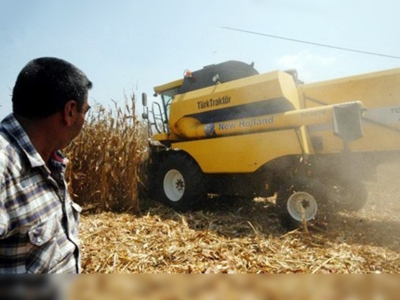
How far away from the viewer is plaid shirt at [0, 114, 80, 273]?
1.18 meters

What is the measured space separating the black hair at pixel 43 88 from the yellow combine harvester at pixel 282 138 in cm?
328

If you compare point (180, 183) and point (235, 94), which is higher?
point (235, 94)

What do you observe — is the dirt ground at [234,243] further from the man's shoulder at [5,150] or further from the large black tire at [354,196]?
the man's shoulder at [5,150]

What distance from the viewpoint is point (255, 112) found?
518 centimetres

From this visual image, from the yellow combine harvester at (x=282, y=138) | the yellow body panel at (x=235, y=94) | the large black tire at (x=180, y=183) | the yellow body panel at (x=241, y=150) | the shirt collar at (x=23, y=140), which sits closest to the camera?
the shirt collar at (x=23, y=140)

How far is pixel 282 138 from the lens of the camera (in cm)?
479

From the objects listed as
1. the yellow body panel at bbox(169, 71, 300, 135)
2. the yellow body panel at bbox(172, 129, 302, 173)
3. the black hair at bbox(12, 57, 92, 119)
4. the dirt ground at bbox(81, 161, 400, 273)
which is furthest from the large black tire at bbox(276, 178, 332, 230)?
the black hair at bbox(12, 57, 92, 119)

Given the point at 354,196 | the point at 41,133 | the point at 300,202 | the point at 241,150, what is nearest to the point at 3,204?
the point at 41,133

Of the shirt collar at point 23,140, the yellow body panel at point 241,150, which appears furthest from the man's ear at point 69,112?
the yellow body panel at point 241,150

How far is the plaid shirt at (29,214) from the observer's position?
118 centimetres

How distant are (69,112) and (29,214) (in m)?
0.48

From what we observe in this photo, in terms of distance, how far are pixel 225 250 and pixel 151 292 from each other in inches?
123

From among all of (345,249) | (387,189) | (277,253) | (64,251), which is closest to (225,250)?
(277,253)

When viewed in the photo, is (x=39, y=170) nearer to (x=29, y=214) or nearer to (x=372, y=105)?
(x=29, y=214)
